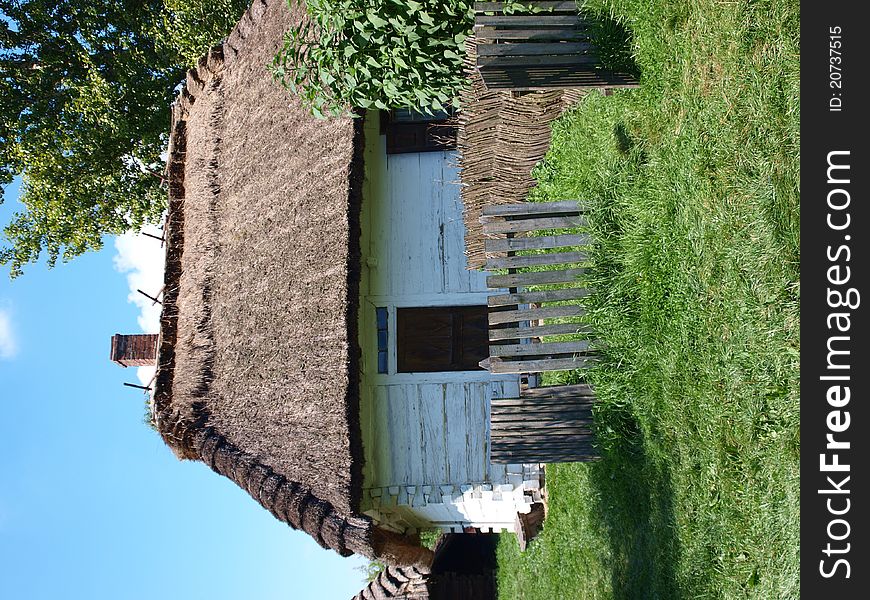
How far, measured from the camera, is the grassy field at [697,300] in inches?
196

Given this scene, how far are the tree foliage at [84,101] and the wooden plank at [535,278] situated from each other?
13182mm

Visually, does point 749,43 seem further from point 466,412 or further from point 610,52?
point 466,412

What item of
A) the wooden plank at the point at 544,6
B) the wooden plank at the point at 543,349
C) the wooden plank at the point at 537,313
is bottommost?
the wooden plank at the point at 543,349

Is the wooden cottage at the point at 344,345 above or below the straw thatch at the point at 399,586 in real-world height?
above

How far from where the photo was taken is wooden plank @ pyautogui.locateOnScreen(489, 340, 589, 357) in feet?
24.7

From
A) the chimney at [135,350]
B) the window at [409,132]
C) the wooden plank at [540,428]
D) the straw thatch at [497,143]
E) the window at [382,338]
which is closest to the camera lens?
the wooden plank at [540,428]

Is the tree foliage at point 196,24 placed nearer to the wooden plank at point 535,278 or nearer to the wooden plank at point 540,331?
the wooden plank at point 535,278

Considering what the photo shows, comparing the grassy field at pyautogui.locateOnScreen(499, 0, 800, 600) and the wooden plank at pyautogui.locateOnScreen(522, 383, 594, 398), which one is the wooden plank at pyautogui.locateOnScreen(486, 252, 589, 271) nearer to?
the grassy field at pyautogui.locateOnScreen(499, 0, 800, 600)

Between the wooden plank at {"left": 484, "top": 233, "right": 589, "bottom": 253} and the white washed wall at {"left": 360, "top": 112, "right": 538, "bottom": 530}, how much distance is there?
2.07 meters

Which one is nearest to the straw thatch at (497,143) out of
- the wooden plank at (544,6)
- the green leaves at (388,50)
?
the green leaves at (388,50)

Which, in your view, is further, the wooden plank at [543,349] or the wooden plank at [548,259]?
the wooden plank at [548,259]

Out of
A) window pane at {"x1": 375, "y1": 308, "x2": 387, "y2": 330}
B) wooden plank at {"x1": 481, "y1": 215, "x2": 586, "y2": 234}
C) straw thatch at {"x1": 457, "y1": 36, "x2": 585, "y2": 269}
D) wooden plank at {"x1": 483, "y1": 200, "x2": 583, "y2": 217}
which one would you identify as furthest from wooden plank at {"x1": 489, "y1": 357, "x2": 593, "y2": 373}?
window pane at {"x1": 375, "y1": 308, "x2": 387, "y2": 330}
